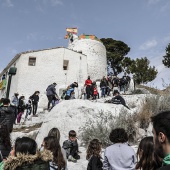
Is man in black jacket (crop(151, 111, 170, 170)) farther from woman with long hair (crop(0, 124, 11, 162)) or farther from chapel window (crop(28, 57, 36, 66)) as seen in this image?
chapel window (crop(28, 57, 36, 66))

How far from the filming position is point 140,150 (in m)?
2.81

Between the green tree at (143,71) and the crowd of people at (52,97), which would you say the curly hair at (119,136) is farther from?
the green tree at (143,71)

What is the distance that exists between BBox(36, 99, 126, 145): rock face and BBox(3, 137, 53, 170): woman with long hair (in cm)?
472

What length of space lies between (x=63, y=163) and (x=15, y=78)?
2312 centimetres

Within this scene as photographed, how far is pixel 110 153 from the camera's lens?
351 centimetres

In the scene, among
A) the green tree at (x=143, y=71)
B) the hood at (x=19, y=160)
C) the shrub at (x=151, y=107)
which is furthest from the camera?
the green tree at (x=143, y=71)

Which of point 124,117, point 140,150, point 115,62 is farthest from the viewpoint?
point 115,62

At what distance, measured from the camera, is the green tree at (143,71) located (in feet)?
100

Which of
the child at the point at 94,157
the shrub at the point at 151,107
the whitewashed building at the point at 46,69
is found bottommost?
the child at the point at 94,157

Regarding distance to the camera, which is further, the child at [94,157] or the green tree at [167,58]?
the green tree at [167,58]

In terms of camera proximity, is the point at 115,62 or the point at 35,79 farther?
the point at 115,62

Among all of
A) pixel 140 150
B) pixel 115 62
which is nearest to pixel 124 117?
pixel 140 150

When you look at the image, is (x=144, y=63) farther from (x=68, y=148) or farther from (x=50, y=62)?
(x=68, y=148)

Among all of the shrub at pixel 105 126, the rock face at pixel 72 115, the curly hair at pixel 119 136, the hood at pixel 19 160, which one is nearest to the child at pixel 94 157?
the curly hair at pixel 119 136
